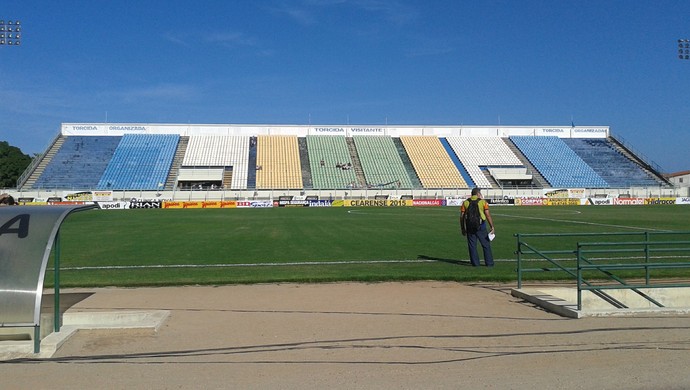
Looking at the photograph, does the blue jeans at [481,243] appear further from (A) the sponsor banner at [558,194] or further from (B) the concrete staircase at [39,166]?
→ (B) the concrete staircase at [39,166]

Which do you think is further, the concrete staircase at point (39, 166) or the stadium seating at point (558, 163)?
the stadium seating at point (558, 163)

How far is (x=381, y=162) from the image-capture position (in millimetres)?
80250

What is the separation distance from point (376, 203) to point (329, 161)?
17784 mm

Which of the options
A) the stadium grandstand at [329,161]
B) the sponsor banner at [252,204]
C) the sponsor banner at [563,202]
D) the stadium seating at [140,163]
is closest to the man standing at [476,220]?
the sponsor banner at [252,204]

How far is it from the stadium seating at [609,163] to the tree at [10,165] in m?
84.3

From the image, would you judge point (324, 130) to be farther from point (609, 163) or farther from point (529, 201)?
point (609, 163)

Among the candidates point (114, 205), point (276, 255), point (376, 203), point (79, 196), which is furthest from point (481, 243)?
point (79, 196)

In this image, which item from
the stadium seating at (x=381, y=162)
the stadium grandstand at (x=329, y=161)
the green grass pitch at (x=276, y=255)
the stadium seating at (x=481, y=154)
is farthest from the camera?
the stadium seating at (x=481, y=154)

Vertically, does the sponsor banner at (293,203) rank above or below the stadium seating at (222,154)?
below

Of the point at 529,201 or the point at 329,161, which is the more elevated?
the point at 329,161

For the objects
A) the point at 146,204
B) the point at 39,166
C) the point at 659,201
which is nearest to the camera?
the point at 146,204

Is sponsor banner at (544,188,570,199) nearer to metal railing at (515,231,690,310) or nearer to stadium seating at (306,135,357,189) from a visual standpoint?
stadium seating at (306,135,357,189)

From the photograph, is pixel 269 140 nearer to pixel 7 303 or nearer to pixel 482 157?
pixel 482 157

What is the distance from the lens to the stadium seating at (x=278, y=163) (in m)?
73.4
